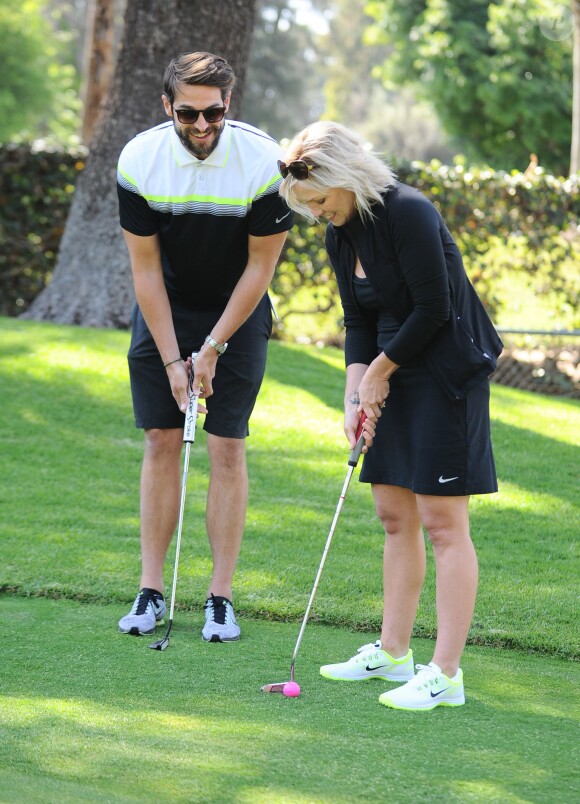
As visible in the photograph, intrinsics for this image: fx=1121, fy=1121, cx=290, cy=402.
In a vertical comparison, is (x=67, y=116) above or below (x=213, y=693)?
above

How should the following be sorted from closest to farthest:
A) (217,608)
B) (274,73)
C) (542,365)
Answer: (217,608)
(542,365)
(274,73)

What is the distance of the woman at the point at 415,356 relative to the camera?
126 inches

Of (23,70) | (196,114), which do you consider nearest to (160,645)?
(196,114)

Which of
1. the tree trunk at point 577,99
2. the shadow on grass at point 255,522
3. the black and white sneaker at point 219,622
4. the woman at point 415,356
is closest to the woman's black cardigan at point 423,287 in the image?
the woman at point 415,356

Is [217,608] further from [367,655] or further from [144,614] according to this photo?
[367,655]

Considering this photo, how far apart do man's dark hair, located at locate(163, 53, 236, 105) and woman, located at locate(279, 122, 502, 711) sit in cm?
60

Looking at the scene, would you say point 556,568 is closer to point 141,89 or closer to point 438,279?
point 438,279

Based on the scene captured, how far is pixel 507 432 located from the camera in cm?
759

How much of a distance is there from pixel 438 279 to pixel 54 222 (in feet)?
26.4

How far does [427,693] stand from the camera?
3.29 metres

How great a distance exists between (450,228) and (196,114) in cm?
660

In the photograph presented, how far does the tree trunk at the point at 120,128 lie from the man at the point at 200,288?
16.8 feet

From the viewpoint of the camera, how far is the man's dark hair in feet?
12.2

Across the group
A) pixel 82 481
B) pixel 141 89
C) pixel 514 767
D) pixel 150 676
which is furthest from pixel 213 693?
pixel 141 89
